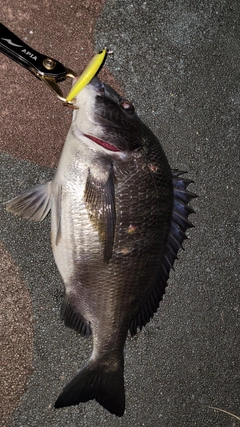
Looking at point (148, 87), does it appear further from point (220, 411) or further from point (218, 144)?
point (220, 411)

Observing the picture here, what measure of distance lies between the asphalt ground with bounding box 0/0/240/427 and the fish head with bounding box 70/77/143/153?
46 cm

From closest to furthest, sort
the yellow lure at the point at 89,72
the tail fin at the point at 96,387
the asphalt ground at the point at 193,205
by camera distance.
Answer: the yellow lure at the point at 89,72, the tail fin at the point at 96,387, the asphalt ground at the point at 193,205

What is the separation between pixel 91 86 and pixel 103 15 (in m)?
0.87

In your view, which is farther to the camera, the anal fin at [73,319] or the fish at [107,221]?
the anal fin at [73,319]

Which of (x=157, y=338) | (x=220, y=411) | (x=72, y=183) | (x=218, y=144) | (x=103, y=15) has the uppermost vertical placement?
(x=103, y=15)

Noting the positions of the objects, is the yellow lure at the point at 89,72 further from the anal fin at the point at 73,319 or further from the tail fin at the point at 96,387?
the tail fin at the point at 96,387

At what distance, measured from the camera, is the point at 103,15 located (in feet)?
9.57

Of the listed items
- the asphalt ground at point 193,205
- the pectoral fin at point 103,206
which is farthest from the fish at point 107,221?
the asphalt ground at point 193,205

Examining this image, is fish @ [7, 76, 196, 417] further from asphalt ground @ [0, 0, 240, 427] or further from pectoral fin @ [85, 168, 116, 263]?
asphalt ground @ [0, 0, 240, 427]

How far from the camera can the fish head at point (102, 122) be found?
7.64ft

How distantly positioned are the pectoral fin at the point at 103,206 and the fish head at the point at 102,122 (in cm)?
17

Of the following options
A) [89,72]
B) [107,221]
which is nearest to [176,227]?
[107,221]

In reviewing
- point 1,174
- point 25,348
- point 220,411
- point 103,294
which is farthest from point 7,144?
point 220,411

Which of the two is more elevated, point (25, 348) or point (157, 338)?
point (157, 338)
